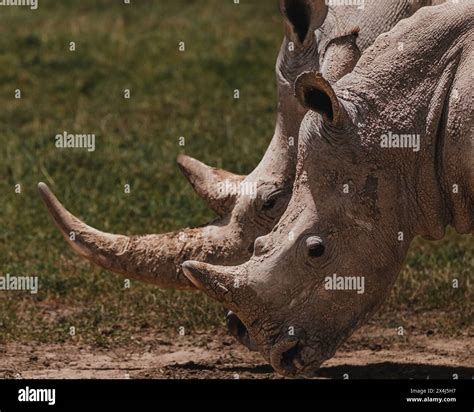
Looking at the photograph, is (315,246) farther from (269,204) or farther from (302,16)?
(302,16)

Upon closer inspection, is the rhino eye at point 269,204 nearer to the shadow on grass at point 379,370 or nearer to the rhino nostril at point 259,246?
the rhino nostril at point 259,246

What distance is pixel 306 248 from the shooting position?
7.59 metres

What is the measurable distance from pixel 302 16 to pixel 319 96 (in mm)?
1232

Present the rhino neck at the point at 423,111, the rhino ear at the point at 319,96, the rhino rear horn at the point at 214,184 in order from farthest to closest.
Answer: the rhino rear horn at the point at 214,184 → the rhino neck at the point at 423,111 → the rhino ear at the point at 319,96

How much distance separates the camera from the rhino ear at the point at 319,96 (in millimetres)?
7410

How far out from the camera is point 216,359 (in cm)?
941

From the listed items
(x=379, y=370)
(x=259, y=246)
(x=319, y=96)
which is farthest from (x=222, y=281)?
(x=379, y=370)

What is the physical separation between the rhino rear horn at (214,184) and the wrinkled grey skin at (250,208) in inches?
0.5

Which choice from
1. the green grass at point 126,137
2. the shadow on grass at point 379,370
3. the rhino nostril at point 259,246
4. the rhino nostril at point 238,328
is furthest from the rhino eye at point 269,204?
the green grass at point 126,137

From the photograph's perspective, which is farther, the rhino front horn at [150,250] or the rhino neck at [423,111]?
the rhino front horn at [150,250]

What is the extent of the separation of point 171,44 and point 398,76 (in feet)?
25.4

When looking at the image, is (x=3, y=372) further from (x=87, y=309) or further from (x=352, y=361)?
(x=352, y=361)

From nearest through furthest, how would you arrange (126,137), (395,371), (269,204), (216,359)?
(269,204) < (395,371) < (216,359) < (126,137)

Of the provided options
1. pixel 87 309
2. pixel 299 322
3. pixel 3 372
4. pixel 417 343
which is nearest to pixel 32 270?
pixel 87 309
